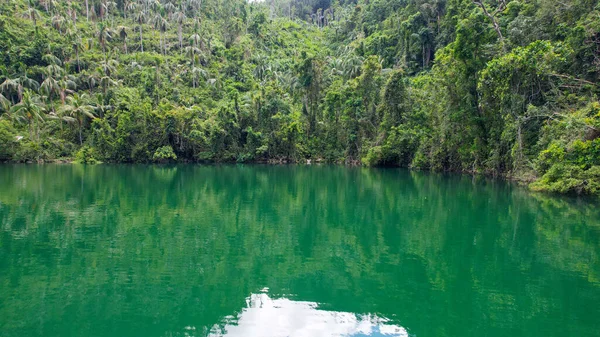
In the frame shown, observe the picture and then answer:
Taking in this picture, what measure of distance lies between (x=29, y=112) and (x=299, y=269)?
156 feet

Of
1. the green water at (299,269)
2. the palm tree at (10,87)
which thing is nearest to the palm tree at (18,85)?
the palm tree at (10,87)

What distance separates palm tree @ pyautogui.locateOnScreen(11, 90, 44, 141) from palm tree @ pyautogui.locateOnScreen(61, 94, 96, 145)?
2.79 meters

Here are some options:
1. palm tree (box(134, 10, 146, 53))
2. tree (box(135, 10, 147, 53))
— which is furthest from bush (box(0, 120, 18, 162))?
palm tree (box(134, 10, 146, 53))

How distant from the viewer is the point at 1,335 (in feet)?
21.0

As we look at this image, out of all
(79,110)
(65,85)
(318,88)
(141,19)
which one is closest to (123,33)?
(141,19)

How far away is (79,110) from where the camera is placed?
48.7m

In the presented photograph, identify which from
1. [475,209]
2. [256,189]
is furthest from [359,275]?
[256,189]

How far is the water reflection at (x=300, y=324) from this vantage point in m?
6.86

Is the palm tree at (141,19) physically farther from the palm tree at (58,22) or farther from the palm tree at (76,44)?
the palm tree at (58,22)

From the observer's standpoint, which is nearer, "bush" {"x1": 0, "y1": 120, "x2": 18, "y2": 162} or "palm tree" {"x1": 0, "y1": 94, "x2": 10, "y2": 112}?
"bush" {"x1": 0, "y1": 120, "x2": 18, "y2": 162}

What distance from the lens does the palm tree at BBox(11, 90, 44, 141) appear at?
4497cm

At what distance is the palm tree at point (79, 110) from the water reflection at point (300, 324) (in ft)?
162

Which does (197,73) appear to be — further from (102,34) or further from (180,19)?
(102,34)

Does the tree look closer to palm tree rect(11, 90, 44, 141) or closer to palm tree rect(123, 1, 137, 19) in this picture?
palm tree rect(123, 1, 137, 19)
